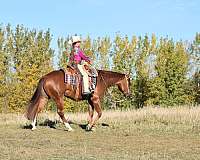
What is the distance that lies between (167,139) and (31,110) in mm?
5209

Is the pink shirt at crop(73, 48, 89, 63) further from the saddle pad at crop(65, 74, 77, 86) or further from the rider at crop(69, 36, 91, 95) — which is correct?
the saddle pad at crop(65, 74, 77, 86)

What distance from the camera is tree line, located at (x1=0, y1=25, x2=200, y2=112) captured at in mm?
45778

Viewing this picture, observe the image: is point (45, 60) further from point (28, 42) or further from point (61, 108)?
point (61, 108)

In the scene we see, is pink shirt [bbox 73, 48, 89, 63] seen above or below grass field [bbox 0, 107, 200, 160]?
above

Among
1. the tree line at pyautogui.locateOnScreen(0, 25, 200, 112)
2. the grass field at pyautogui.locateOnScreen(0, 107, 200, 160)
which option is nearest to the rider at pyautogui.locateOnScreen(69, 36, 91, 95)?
the grass field at pyautogui.locateOnScreen(0, 107, 200, 160)

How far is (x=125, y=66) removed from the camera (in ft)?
181

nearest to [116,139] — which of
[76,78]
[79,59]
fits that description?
[76,78]

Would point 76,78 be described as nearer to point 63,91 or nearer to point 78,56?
point 63,91

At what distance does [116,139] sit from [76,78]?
3.17 meters

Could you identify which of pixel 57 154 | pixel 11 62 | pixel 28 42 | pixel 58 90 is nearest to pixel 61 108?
pixel 58 90

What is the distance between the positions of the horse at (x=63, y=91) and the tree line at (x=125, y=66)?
94.8 feet

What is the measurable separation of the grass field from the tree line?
27.3 meters

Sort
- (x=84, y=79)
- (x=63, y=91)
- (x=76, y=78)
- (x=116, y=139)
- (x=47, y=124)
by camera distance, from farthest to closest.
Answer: (x=47, y=124)
(x=63, y=91)
(x=76, y=78)
(x=84, y=79)
(x=116, y=139)

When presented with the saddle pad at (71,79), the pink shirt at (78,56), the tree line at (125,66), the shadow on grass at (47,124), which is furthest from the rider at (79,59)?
the tree line at (125,66)
